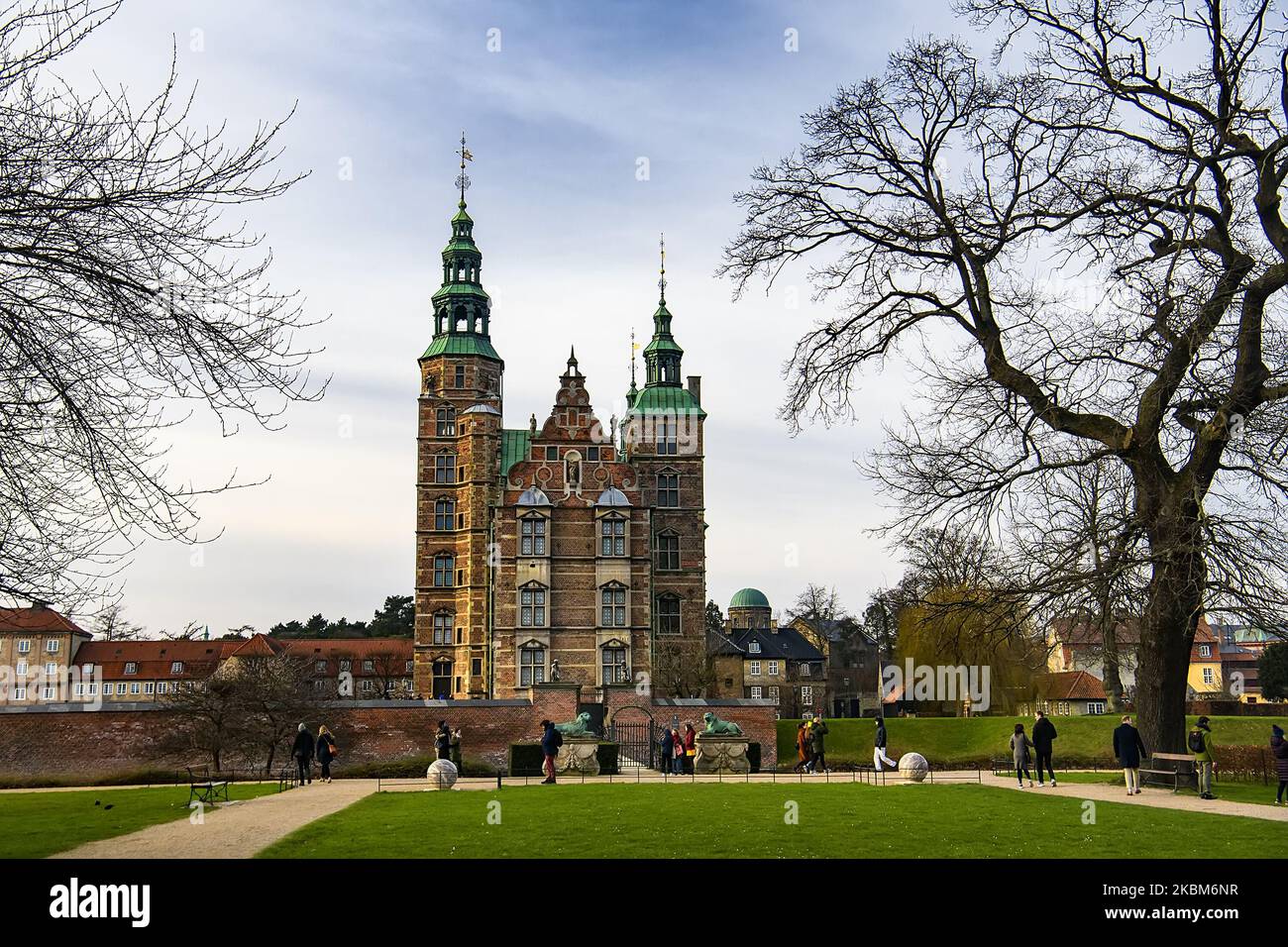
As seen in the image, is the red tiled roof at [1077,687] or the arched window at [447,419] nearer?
the arched window at [447,419]

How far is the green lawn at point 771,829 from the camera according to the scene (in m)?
12.7

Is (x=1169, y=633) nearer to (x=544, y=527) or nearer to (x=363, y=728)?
(x=363, y=728)

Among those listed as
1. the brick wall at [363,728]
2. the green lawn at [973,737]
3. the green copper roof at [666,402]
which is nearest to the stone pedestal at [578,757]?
the brick wall at [363,728]

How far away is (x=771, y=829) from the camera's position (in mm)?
14750

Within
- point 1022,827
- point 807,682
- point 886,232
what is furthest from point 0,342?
point 807,682

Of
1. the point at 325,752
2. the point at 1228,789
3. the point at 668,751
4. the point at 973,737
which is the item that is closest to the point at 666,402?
the point at 973,737

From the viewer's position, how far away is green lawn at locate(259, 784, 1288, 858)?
1274cm

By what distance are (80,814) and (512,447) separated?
122ft

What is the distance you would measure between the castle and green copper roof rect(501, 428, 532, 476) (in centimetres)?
7

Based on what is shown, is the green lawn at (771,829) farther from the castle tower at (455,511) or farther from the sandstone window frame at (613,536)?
the castle tower at (455,511)

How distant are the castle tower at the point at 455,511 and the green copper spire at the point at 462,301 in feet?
0.47

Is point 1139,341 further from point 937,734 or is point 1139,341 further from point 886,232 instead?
point 937,734

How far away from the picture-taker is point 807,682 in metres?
77.2
